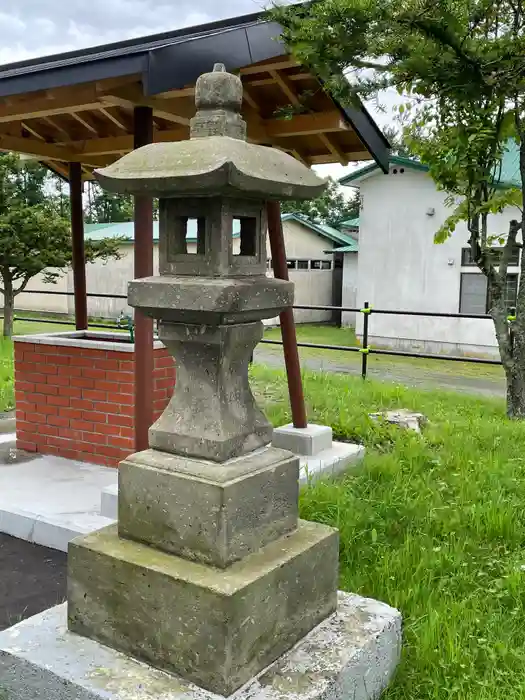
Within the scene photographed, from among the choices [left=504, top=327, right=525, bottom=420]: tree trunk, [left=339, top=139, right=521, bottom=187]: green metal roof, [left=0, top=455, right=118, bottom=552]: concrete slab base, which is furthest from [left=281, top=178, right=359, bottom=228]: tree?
[left=0, top=455, right=118, bottom=552]: concrete slab base

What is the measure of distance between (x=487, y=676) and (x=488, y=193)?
18.9 feet

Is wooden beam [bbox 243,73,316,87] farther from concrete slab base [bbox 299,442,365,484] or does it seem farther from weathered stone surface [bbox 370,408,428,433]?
weathered stone surface [bbox 370,408,428,433]

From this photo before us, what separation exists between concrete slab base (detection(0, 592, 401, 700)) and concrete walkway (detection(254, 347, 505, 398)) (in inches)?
302

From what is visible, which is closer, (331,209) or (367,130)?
(367,130)

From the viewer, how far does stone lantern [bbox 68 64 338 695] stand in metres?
2.16

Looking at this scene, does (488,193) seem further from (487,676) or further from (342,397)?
(487,676)

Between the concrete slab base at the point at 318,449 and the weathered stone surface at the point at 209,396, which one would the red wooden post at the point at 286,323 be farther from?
the weathered stone surface at the point at 209,396

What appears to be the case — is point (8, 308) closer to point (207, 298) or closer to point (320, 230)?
point (207, 298)

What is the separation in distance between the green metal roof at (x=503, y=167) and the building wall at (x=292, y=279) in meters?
5.67

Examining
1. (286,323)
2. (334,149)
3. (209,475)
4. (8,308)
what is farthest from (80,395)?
(8,308)

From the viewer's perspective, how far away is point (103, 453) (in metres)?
4.91

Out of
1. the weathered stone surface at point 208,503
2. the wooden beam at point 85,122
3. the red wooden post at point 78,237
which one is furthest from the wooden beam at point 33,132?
the weathered stone surface at point 208,503

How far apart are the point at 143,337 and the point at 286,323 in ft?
4.19

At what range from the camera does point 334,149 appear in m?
5.38
